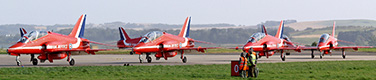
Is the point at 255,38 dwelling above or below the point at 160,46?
above

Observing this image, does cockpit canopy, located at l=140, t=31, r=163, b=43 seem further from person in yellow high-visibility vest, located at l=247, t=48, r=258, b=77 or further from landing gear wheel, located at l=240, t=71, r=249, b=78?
person in yellow high-visibility vest, located at l=247, t=48, r=258, b=77

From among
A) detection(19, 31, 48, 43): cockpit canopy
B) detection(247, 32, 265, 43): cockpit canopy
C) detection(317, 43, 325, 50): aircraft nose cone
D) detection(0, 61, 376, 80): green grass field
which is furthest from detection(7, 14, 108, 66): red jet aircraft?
detection(317, 43, 325, 50): aircraft nose cone

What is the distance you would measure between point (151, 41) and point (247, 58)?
18.8 meters

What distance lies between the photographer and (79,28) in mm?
44000

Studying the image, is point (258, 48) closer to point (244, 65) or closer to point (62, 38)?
point (62, 38)

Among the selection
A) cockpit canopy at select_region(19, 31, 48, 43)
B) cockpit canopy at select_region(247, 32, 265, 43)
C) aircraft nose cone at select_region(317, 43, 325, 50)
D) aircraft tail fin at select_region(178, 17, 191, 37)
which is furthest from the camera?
aircraft nose cone at select_region(317, 43, 325, 50)

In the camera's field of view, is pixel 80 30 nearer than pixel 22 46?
No

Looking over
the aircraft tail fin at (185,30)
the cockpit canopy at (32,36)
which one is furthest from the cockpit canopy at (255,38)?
the cockpit canopy at (32,36)

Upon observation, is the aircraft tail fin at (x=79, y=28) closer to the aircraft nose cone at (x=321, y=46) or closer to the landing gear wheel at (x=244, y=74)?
the aircraft nose cone at (x=321, y=46)

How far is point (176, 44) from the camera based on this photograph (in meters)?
44.4

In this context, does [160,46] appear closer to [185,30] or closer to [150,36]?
[150,36]

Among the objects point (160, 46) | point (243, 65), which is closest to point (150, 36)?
point (160, 46)

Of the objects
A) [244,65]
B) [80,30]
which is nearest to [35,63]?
[80,30]

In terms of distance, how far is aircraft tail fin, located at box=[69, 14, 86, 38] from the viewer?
43.4 metres
